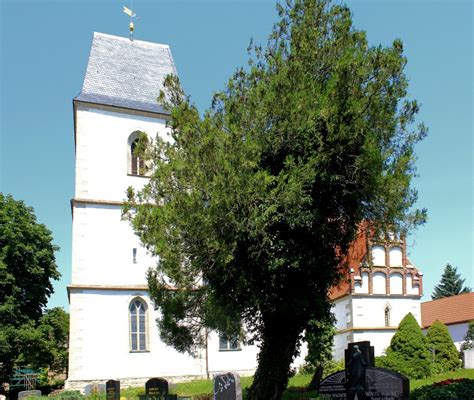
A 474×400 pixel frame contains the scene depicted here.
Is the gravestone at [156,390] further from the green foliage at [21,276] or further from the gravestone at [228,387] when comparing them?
the green foliage at [21,276]

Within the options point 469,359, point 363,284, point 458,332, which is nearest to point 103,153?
point 363,284

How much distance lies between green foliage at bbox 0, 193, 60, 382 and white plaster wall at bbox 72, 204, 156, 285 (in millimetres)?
4798

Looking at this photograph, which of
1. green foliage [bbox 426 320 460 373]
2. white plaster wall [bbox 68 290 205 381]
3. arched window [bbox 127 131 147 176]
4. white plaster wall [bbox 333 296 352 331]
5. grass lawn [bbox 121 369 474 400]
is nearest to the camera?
grass lawn [bbox 121 369 474 400]

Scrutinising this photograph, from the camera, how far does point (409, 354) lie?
89.4 ft

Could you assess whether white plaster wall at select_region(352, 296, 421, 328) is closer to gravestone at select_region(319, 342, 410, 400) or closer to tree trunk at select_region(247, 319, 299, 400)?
tree trunk at select_region(247, 319, 299, 400)

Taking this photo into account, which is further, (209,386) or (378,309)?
(378,309)

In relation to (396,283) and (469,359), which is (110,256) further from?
(469,359)

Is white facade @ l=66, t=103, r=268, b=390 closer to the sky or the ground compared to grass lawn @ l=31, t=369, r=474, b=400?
closer to the sky

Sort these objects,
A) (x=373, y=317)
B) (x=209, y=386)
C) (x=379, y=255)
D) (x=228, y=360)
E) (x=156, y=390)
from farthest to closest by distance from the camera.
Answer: (x=379, y=255) → (x=373, y=317) → (x=228, y=360) → (x=209, y=386) → (x=156, y=390)

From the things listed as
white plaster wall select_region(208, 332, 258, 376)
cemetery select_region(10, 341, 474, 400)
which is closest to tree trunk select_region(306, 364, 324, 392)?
→ white plaster wall select_region(208, 332, 258, 376)

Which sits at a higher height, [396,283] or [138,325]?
[396,283]

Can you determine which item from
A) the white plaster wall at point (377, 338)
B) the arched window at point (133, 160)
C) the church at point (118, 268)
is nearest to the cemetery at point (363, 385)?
the church at point (118, 268)

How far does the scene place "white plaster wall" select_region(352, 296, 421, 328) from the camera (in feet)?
110

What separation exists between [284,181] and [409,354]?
53.4 feet
